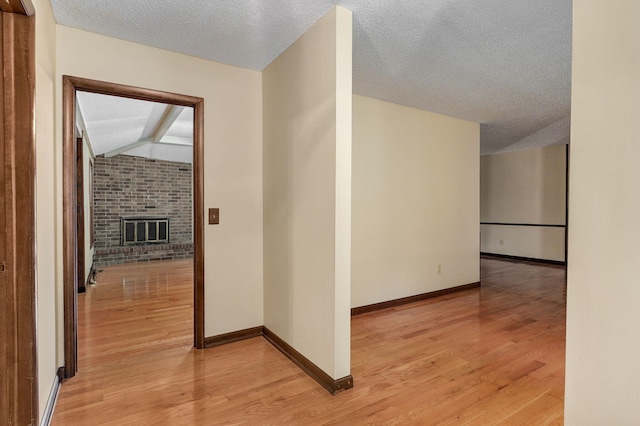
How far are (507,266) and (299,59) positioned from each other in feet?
18.4

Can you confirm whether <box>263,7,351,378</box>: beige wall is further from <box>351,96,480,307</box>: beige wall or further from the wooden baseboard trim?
the wooden baseboard trim

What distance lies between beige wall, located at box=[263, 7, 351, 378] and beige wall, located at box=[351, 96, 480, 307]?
106cm

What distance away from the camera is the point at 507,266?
19.9ft

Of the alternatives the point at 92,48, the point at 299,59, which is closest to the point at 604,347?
the point at 299,59

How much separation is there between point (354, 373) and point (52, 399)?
5.80 ft

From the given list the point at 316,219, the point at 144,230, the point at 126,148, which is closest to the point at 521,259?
the point at 316,219

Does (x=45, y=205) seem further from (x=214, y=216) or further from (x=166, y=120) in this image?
(x=166, y=120)

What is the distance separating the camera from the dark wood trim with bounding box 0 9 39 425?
136 cm

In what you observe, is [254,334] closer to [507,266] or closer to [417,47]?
[417,47]

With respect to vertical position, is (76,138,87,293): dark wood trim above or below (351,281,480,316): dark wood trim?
above

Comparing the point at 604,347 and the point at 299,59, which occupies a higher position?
the point at 299,59

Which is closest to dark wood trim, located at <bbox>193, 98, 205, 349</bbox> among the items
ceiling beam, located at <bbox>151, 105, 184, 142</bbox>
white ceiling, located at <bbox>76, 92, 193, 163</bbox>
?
ceiling beam, located at <bbox>151, 105, 184, 142</bbox>

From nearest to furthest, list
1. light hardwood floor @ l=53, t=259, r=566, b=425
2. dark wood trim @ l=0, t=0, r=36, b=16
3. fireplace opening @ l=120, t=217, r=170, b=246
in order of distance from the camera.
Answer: dark wood trim @ l=0, t=0, r=36, b=16 → light hardwood floor @ l=53, t=259, r=566, b=425 → fireplace opening @ l=120, t=217, r=170, b=246

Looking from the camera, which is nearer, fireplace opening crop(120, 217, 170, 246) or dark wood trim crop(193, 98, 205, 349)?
dark wood trim crop(193, 98, 205, 349)
